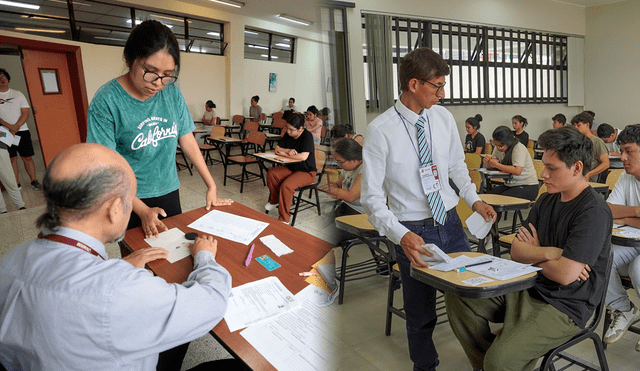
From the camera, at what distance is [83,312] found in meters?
0.76

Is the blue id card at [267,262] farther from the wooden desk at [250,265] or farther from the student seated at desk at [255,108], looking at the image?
the student seated at desk at [255,108]

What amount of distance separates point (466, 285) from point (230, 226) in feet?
2.81

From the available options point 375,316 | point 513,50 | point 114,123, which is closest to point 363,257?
point 375,316

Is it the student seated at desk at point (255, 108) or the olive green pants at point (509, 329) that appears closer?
the olive green pants at point (509, 329)

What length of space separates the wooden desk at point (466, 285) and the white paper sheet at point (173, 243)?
0.75m

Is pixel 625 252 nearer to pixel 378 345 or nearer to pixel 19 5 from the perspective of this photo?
pixel 378 345

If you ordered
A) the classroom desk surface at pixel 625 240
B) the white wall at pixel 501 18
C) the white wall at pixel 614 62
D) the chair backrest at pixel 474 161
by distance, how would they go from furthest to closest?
the white wall at pixel 614 62 → the white wall at pixel 501 18 → the chair backrest at pixel 474 161 → the classroom desk surface at pixel 625 240

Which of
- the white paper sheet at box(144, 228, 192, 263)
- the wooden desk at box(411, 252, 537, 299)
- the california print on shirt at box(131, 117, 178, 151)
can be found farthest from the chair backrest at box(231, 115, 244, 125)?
the wooden desk at box(411, 252, 537, 299)

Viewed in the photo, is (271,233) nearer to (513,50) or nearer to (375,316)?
(375,316)

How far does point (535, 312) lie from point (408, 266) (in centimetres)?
45

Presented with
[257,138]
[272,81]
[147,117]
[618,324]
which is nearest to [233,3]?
[272,81]

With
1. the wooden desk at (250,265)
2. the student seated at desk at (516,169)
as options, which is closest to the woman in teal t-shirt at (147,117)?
the wooden desk at (250,265)

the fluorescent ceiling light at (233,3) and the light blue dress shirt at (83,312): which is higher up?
the fluorescent ceiling light at (233,3)

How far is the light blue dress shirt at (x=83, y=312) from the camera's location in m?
0.77
